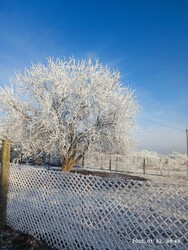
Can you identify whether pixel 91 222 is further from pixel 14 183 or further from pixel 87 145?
pixel 87 145

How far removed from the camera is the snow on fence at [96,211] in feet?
8.68

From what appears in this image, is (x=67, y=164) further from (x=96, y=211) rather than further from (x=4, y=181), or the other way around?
(x=96, y=211)

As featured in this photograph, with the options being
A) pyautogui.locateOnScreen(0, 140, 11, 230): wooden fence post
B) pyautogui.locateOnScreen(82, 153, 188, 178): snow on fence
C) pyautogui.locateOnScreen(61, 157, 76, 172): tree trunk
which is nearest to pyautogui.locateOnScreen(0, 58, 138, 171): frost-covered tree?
pyautogui.locateOnScreen(61, 157, 76, 172): tree trunk

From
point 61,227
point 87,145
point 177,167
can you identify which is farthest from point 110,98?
point 177,167

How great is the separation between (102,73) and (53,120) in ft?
13.8

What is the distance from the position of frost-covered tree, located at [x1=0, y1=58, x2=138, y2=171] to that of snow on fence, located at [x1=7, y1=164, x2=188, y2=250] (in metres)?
6.99

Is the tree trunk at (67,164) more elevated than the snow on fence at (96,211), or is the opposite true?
the tree trunk at (67,164)

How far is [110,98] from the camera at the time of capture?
12.7 m

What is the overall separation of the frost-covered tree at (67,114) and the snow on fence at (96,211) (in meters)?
6.99

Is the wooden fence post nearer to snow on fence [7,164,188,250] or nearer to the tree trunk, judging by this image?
snow on fence [7,164,188,250]

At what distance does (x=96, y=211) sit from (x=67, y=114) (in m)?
9.32
